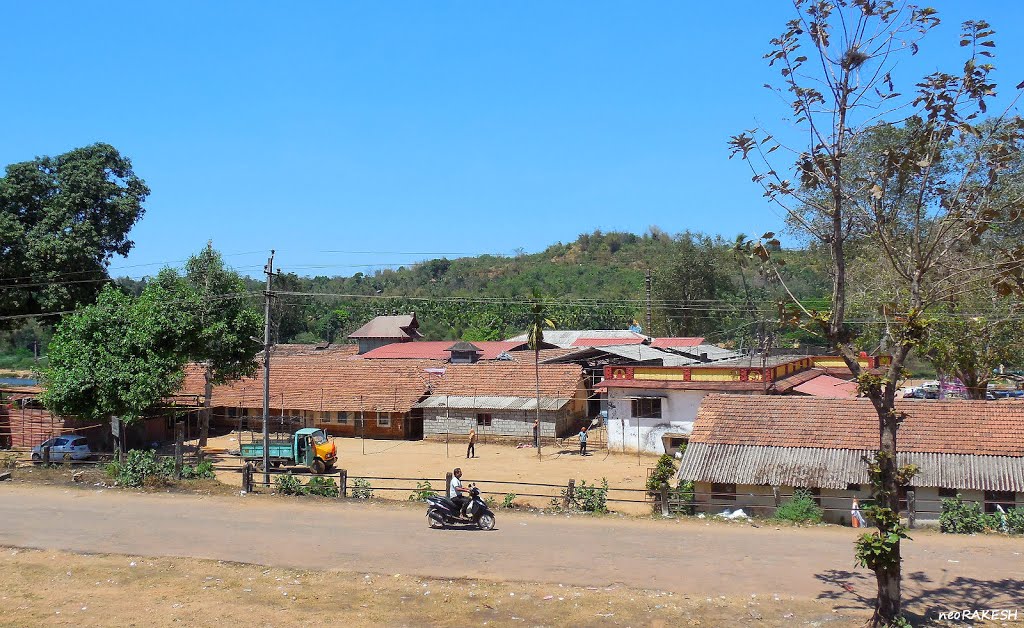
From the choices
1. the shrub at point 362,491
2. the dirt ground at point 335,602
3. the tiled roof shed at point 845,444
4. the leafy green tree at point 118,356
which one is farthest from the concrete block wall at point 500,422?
the dirt ground at point 335,602

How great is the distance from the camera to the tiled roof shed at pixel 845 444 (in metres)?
18.8

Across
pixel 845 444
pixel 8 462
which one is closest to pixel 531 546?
pixel 845 444

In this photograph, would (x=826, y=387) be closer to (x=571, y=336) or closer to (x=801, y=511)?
(x=801, y=511)

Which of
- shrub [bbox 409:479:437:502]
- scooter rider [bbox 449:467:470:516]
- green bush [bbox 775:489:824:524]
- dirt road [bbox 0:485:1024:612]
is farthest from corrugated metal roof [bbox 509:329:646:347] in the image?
scooter rider [bbox 449:467:470:516]

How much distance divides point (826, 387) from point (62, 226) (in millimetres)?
33497

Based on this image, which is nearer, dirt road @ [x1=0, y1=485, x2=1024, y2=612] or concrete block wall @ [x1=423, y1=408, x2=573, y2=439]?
dirt road @ [x1=0, y1=485, x2=1024, y2=612]

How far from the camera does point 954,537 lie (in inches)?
626

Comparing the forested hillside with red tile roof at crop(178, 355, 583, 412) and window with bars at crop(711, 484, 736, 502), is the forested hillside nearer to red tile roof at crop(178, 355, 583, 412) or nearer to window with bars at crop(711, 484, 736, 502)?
red tile roof at crop(178, 355, 583, 412)

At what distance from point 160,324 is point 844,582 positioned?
22.4m

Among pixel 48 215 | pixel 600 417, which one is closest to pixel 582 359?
pixel 600 417

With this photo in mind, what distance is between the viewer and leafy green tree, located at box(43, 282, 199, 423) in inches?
979

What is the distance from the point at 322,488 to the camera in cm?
2028

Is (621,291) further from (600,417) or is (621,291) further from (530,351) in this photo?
(600,417)

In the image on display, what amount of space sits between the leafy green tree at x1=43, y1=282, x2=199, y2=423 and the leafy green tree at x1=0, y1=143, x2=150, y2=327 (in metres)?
7.93
